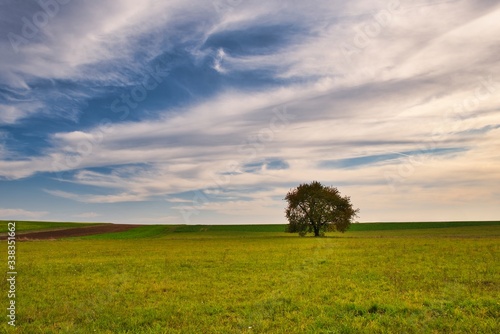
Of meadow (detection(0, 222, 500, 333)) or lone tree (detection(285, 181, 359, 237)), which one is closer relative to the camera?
meadow (detection(0, 222, 500, 333))

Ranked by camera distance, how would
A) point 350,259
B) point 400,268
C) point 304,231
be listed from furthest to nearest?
point 304,231
point 350,259
point 400,268

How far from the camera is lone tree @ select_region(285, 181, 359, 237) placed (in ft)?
248

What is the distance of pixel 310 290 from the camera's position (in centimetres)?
1689

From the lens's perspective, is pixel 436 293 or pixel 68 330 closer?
pixel 68 330

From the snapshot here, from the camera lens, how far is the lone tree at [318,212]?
75.6 metres

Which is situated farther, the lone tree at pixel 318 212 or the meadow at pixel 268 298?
the lone tree at pixel 318 212

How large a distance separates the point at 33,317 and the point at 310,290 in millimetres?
11514

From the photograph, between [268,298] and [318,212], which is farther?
[318,212]

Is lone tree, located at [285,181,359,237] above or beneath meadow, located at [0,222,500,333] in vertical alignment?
above

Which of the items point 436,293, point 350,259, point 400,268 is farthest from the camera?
point 350,259

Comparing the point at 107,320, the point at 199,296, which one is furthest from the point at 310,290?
the point at 107,320

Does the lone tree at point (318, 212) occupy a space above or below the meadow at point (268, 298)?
above

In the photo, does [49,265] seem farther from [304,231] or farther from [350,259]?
[304,231]

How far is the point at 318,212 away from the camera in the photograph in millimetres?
75562
